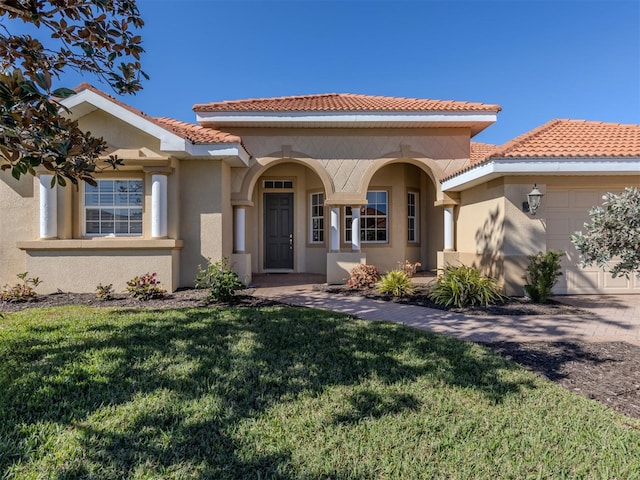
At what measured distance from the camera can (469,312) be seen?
771 centimetres

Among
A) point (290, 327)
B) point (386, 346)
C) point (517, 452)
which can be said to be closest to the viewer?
point (517, 452)

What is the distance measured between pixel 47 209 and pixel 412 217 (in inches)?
478

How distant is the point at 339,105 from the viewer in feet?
38.2

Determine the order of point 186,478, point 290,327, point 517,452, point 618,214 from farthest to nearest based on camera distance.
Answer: point 290,327, point 618,214, point 517,452, point 186,478

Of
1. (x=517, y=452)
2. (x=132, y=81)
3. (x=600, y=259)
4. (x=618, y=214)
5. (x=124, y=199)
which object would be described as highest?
(x=132, y=81)

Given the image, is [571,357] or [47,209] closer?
[571,357]

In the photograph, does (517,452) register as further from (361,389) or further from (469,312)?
(469,312)

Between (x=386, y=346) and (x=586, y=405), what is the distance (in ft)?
7.80

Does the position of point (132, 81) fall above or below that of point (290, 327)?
above

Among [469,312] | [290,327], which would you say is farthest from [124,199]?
[469,312]

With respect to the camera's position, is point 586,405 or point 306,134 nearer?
point 586,405

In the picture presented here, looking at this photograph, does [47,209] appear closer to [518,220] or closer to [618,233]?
[618,233]

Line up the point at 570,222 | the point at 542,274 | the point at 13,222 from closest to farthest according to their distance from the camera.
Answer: the point at 542,274 < the point at 570,222 < the point at 13,222

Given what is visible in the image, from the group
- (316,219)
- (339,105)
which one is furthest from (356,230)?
(339,105)
